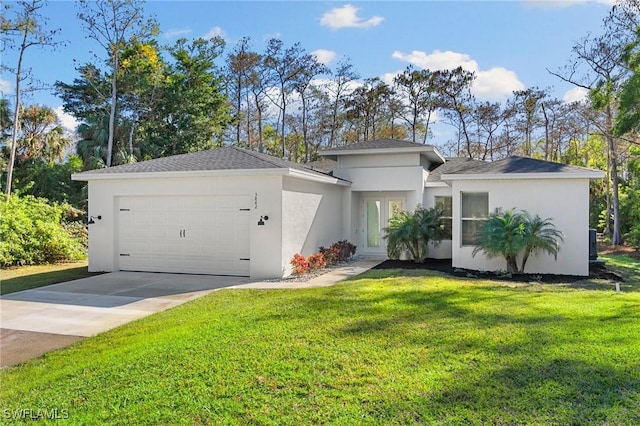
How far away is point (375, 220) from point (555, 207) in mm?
6533

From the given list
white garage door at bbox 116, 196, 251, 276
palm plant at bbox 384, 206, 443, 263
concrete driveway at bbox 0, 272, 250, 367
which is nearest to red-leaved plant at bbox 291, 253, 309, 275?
white garage door at bbox 116, 196, 251, 276

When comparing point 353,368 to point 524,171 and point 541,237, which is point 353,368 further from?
point 524,171

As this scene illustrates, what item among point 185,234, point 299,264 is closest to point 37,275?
point 185,234

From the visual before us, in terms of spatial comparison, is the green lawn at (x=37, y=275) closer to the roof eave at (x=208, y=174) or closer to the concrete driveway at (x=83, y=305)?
the concrete driveway at (x=83, y=305)

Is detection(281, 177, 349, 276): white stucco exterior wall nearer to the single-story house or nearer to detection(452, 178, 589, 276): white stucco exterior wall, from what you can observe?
the single-story house

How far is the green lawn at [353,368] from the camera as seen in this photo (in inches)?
146

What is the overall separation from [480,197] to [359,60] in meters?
22.1

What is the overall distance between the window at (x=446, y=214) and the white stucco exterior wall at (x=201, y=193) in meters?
6.15

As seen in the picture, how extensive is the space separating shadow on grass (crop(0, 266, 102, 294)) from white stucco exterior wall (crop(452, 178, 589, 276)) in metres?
11.2

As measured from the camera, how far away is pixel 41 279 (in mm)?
11078

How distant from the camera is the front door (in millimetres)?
16453

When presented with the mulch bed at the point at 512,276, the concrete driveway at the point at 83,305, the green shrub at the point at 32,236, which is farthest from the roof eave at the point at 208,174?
the mulch bed at the point at 512,276

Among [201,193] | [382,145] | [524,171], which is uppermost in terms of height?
[382,145]

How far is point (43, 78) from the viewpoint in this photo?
60.8 feet
